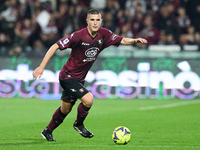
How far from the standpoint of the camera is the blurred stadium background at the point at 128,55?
17.0 m

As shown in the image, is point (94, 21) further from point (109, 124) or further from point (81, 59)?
point (109, 124)

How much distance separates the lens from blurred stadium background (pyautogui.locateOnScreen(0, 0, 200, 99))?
55.9 ft

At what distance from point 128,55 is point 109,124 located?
23.0ft

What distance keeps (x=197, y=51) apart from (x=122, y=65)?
8.08 ft

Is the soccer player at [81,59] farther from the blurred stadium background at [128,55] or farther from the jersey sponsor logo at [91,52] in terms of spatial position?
the blurred stadium background at [128,55]

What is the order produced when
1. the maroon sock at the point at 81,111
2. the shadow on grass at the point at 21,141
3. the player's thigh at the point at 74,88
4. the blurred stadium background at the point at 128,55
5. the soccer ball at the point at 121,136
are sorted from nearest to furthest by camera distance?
the soccer ball at the point at 121,136
the shadow on grass at the point at 21,141
the player's thigh at the point at 74,88
the maroon sock at the point at 81,111
the blurred stadium background at the point at 128,55

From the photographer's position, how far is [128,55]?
17500mm

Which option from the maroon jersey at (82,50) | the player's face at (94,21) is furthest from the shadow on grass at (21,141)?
the player's face at (94,21)

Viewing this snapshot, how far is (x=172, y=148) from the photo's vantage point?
725 centimetres

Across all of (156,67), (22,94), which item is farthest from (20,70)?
(156,67)

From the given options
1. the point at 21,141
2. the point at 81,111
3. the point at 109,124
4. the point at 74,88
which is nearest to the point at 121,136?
the point at 81,111

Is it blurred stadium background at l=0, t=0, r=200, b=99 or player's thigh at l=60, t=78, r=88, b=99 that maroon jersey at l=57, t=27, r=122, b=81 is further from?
blurred stadium background at l=0, t=0, r=200, b=99

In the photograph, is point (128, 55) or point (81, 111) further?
point (128, 55)

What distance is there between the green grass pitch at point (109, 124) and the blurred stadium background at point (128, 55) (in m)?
0.62
